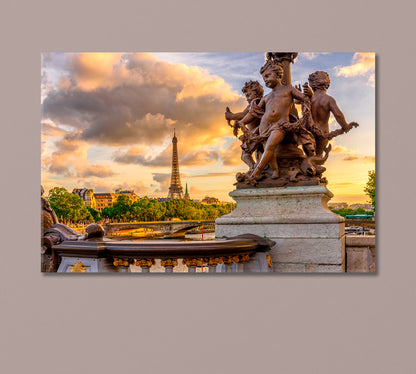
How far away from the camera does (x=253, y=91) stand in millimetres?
5105

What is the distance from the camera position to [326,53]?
4387 millimetres

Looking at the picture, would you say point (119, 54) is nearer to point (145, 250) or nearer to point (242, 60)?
point (242, 60)

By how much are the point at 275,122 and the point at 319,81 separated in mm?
891

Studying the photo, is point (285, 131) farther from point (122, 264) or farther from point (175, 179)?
point (175, 179)

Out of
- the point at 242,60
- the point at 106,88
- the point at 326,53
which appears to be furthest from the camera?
the point at 106,88

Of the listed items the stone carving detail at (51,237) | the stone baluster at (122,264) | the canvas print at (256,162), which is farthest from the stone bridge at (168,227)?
the stone baluster at (122,264)

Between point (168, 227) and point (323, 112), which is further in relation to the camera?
point (168, 227)

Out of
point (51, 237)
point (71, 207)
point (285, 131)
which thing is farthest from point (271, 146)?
point (71, 207)

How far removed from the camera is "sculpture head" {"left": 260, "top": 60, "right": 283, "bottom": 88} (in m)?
4.54

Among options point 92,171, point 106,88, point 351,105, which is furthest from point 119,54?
point 92,171

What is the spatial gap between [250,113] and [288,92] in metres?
0.51

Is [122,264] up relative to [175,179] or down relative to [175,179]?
down

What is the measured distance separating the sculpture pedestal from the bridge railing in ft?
1.59

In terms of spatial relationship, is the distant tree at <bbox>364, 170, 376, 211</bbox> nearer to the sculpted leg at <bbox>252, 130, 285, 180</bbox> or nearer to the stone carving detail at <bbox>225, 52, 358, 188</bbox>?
the stone carving detail at <bbox>225, 52, 358, 188</bbox>
